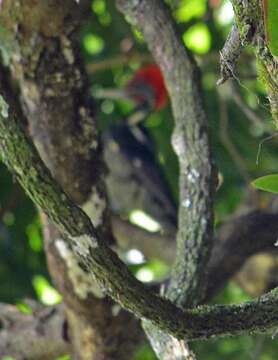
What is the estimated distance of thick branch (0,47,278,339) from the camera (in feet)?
4.30

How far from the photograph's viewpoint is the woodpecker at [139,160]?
4.44 meters

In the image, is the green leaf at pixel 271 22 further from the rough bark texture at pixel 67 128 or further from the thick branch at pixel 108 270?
the rough bark texture at pixel 67 128

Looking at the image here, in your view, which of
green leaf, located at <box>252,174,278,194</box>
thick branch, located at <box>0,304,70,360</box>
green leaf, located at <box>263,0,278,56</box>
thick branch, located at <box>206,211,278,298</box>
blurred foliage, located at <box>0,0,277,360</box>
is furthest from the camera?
blurred foliage, located at <box>0,0,277,360</box>

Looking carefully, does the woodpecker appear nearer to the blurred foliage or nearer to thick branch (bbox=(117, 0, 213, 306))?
the blurred foliage

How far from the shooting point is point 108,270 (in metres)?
1.33

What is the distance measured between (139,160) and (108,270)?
3.97m

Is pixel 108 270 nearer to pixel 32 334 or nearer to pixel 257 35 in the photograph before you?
pixel 257 35

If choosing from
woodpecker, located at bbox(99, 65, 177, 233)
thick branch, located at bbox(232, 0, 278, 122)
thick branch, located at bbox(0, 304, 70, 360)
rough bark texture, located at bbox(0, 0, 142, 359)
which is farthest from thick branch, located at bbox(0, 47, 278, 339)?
woodpecker, located at bbox(99, 65, 177, 233)

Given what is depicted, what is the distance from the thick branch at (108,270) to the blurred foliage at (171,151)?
5.76 feet

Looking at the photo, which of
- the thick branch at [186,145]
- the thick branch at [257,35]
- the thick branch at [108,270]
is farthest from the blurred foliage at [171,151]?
the thick branch at [257,35]

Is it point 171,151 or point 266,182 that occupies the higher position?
point 266,182

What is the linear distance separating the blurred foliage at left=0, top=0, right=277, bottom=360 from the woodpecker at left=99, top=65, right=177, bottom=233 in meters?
0.38

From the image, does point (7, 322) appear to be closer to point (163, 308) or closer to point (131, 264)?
point (131, 264)

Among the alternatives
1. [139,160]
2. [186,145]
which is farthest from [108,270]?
[139,160]
